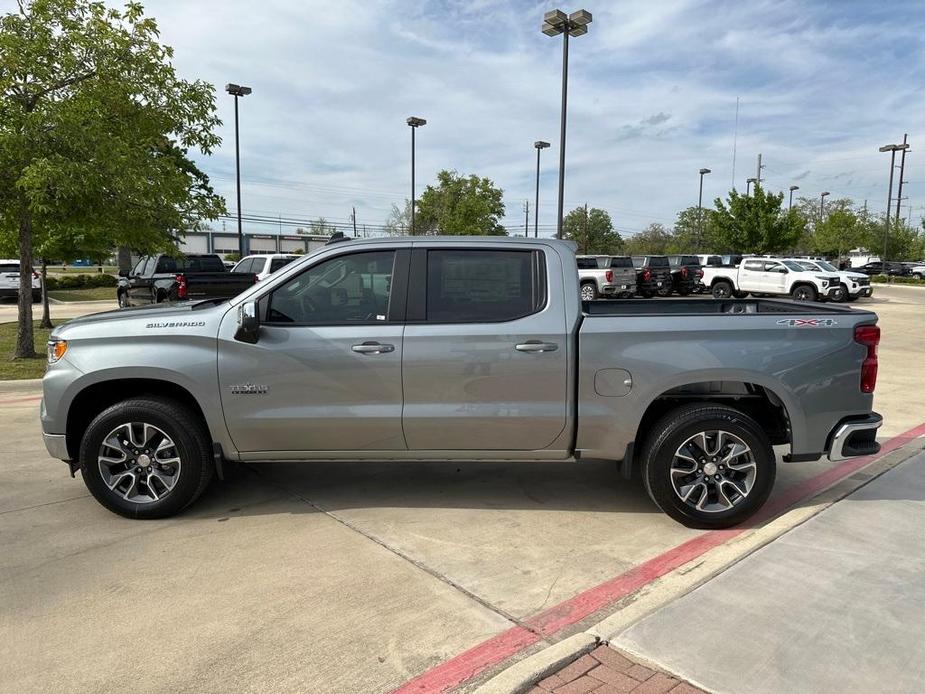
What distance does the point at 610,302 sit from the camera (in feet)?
17.5

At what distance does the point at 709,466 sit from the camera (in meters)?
4.27

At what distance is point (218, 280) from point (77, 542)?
34.6ft

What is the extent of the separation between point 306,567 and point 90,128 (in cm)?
807

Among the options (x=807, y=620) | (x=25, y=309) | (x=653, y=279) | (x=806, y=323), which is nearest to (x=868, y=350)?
(x=806, y=323)

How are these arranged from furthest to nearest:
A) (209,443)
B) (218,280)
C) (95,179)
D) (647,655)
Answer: (218,280), (95,179), (209,443), (647,655)

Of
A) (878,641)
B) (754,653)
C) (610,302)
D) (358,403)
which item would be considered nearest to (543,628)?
(754,653)

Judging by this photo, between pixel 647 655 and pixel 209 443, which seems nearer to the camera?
pixel 647 655

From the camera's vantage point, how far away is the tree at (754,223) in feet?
142

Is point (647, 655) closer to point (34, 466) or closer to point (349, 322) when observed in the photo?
point (349, 322)

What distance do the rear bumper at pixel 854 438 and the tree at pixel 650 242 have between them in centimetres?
8777

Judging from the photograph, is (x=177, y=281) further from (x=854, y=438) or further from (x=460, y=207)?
(x=460, y=207)

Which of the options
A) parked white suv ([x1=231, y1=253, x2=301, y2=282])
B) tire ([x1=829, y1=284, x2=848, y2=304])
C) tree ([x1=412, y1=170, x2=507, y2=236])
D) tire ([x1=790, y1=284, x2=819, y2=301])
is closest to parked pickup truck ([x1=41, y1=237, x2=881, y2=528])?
parked white suv ([x1=231, y1=253, x2=301, y2=282])

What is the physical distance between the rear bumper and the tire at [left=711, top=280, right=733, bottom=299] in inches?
964

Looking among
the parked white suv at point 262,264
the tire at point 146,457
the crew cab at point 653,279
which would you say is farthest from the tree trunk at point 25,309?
the crew cab at point 653,279
